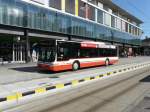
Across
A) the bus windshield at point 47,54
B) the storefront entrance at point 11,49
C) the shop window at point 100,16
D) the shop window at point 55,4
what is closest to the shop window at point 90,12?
the shop window at point 100,16

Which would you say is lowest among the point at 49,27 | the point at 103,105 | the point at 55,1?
the point at 103,105

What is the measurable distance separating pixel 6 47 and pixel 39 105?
32.2 m

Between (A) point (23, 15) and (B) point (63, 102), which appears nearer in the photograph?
(B) point (63, 102)

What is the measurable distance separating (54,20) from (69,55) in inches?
946

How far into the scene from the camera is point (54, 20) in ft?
152

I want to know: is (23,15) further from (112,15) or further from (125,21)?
(125,21)

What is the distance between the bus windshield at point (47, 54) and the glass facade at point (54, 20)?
14.2 meters

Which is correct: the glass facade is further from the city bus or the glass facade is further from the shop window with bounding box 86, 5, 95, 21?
the city bus

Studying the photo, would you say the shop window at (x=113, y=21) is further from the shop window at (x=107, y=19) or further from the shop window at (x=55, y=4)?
the shop window at (x=55, y=4)

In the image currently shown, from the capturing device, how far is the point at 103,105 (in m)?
9.52

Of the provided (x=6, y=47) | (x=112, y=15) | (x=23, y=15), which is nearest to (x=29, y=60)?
(x=6, y=47)

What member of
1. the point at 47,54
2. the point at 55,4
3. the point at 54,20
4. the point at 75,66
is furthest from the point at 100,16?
the point at 47,54

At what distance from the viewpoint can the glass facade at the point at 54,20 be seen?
36.1 metres

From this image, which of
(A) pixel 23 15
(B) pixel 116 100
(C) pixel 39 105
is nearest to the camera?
(C) pixel 39 105
